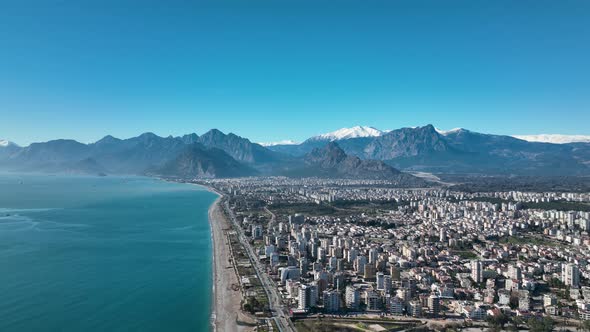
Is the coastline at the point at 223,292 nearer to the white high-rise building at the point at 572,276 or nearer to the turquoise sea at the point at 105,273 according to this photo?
the turquoise sea at the point at 105,273

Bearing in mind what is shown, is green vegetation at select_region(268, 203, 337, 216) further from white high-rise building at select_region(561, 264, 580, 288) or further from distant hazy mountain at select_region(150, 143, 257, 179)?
distant hazy mountain at select_region(150, 143, 257, 179)

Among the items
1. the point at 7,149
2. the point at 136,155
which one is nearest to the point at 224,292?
the point at 136,155

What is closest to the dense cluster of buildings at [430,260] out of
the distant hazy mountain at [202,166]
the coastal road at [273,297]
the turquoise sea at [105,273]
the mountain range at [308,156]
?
the coastal road at [273,297]

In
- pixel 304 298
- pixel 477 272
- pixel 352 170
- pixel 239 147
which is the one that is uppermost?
pixel 239 147

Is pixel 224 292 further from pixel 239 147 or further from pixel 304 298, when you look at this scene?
pixel 239 147

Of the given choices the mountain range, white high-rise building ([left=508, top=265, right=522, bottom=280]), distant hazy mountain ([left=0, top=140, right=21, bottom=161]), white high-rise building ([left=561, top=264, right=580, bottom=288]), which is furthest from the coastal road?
distant hazy mountain ([left=0, top=140, right=21, bottom=161])

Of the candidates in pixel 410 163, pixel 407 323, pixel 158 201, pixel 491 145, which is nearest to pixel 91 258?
pixel 407 323
